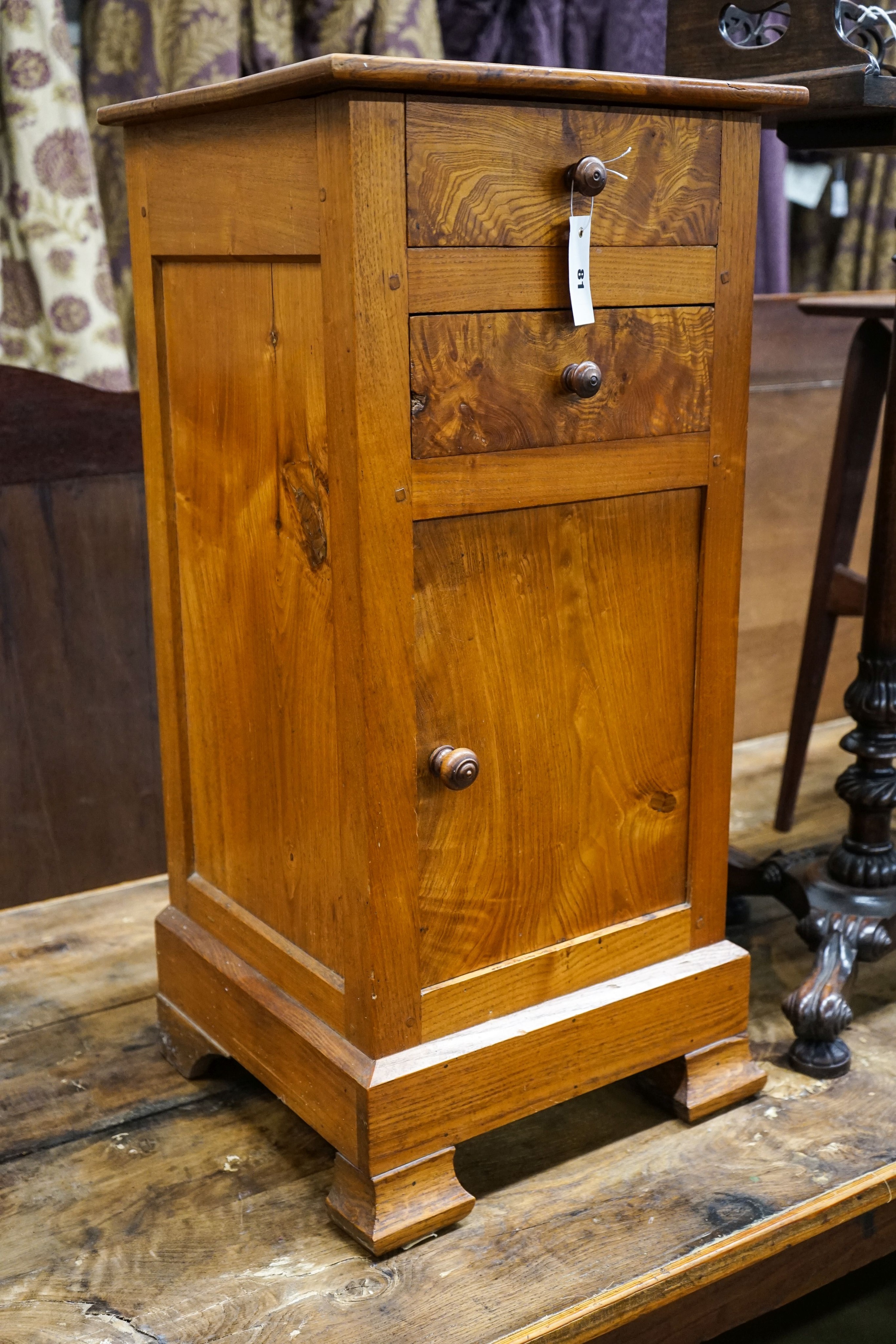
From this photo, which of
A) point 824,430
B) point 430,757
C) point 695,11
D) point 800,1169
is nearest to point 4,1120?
point 430,757

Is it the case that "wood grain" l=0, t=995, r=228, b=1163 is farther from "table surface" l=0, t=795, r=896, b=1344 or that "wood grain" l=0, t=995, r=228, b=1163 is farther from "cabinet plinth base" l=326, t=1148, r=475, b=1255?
"cabinet plinth base" l=326, t=1148, r=475, b=1255

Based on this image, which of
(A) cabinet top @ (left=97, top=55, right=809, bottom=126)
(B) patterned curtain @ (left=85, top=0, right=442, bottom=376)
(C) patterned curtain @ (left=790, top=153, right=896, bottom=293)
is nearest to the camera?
(A) cabinet top @ (left=97, top=55, right=809, bottom=126)

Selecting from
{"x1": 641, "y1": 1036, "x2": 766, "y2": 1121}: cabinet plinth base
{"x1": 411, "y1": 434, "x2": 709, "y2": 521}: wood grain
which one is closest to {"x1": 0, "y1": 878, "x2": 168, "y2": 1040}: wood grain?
{"x1": 641, "y1": 1036, "x2": 766, "y2": 1121}: cabinet plinth base

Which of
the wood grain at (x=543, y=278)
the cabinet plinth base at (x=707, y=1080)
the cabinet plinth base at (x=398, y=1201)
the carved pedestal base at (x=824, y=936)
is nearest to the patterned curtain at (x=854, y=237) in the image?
the carved pedestal base at (x=824, y=936)

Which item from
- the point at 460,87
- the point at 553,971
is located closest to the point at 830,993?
the point at 553,971

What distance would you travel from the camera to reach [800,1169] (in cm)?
129

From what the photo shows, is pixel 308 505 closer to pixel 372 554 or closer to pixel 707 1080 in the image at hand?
pixel 372 554

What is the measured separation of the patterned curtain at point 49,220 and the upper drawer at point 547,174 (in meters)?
0.81

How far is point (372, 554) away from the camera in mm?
1075

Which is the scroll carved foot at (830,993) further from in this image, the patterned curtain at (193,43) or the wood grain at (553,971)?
the patterned curtain at (193,43)

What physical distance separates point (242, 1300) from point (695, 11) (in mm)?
1387

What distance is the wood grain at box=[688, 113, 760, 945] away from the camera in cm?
122

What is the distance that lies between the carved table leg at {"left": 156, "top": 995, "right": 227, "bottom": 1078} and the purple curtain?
52.6 inches

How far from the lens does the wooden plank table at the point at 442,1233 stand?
112cm
